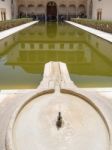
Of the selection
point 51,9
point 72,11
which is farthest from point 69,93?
point 51,9

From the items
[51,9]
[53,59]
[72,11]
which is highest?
[51,9]

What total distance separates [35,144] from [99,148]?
2.85ft

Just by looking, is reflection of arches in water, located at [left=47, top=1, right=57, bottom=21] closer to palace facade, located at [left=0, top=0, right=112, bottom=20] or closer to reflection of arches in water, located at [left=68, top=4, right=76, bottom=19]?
palace facade, located at [left=0, top=0, right=112, bottom=20]

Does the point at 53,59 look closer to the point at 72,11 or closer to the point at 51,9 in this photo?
the point at 72,11

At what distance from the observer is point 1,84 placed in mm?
6520

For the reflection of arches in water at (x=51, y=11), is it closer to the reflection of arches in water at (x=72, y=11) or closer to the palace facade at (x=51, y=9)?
the palace facade at (x=51, y=9)

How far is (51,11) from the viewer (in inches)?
1483

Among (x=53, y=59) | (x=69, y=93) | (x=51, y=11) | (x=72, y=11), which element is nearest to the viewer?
(x=69, y=93)

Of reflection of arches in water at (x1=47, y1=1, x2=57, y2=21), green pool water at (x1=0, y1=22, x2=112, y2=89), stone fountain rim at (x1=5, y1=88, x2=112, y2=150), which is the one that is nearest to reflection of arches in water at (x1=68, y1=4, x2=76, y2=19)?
reflection of arches in water at (x1=47, y1=1, x2=57, y2=21)

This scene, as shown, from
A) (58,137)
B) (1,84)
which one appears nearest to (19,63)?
(1,84)

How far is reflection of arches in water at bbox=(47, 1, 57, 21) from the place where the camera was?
37381 mm

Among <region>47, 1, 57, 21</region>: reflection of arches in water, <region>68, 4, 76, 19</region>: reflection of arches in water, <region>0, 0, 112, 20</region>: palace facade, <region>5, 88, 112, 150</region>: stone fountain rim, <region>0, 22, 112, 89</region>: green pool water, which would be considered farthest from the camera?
<region>47, 1, 57, 21</region>: reflection of arches in water

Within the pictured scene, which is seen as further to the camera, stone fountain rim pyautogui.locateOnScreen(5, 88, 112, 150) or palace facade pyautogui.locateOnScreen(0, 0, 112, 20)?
palace facade pyautogui.locateOnScreen(0, 0, 112, 20)

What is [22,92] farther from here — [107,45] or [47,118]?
[107,45]
